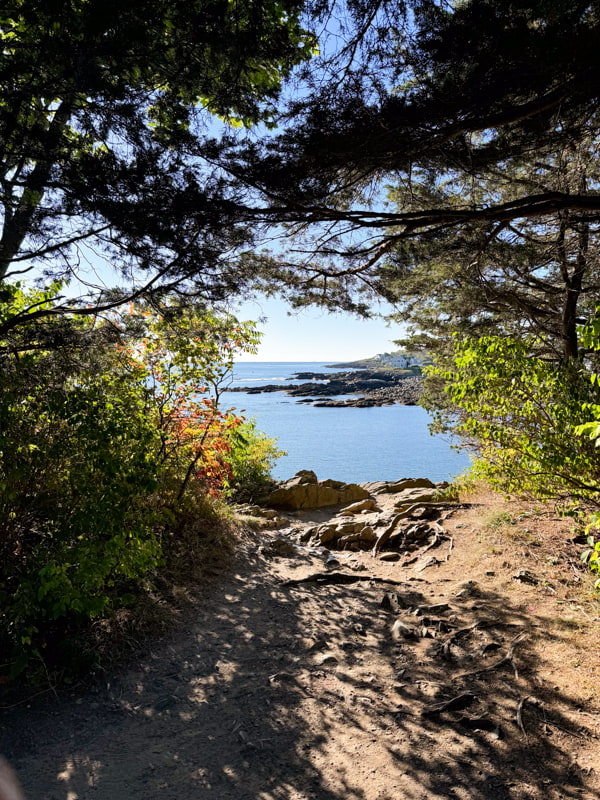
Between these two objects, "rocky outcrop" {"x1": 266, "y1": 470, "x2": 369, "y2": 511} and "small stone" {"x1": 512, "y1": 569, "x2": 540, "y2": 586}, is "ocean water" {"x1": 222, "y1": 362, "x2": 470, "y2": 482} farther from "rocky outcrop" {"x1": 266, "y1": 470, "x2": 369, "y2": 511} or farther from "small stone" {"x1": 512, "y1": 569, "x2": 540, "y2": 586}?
"small stone" {"x1": 512, "y1": 569, "x2": 540, "y2": 586}

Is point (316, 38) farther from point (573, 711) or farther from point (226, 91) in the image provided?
point (573, 711)

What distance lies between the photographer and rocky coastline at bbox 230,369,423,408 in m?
31.8

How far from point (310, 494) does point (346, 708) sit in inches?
298

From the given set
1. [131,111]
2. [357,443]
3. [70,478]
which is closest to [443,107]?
[131,111]

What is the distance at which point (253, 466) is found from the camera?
11.2 m

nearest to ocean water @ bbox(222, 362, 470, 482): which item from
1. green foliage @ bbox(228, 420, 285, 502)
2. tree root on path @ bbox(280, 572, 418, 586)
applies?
green foliage @ bbox(228, 420, 285, 502)

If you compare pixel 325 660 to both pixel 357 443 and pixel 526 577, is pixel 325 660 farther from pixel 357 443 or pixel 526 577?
pixel 357 443

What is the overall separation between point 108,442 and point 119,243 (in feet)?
5.03

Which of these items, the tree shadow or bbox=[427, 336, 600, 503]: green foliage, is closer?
the tree shadow

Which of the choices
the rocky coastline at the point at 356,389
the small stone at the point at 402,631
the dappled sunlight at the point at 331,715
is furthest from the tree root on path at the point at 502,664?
the rocky coastline at the point at 356,389

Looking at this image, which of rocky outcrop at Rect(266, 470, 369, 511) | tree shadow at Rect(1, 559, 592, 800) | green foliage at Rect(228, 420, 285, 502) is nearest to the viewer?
tree shadow at Rect(1, 559, 592, 800)

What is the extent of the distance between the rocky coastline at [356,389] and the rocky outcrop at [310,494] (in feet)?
62.7

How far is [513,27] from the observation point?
9.41 ft

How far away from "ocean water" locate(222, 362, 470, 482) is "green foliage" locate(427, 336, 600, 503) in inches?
269
